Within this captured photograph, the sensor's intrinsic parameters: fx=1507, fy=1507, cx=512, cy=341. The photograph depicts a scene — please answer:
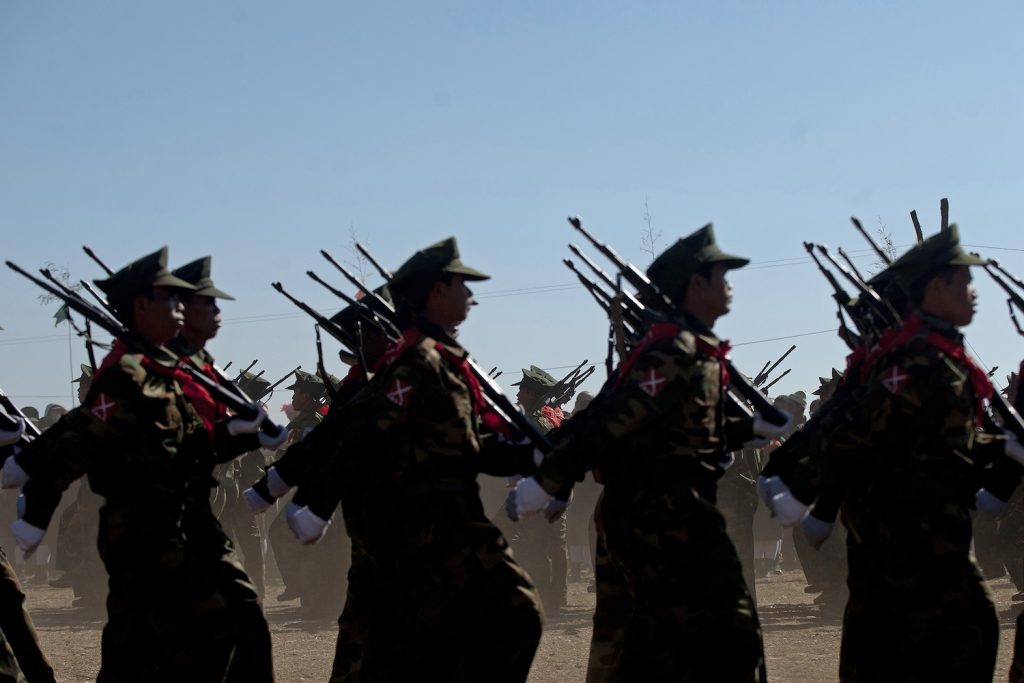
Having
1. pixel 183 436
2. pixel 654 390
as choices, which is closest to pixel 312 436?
pixel 183 436

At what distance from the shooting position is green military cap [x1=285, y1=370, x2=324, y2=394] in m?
15.4

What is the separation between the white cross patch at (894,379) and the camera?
6.45 m

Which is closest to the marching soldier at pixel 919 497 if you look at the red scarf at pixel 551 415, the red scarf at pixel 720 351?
the red scarf at pixel 720 351

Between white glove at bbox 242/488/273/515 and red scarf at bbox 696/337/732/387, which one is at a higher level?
red scarf at bbox 696/337/732/387

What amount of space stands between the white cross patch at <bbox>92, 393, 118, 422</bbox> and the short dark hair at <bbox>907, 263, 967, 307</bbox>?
3.61 metres

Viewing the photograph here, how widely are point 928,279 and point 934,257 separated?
102 mm

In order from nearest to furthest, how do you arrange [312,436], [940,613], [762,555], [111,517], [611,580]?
[940,613] < [111,517] < [611,580] < [312,436] < [762,555]

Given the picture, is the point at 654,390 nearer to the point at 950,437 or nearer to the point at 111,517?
the point at 950,437

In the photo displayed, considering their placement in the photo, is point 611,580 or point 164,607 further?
point 611,580

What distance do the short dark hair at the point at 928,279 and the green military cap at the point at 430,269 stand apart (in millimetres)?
1998

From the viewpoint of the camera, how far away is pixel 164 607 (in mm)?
6539

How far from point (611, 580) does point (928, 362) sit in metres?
1.82

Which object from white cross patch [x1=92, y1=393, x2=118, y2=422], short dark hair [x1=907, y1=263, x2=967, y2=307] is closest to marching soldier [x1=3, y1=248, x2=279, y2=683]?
white cross patch [x1=92, y1=393, x2=118, y2=422]

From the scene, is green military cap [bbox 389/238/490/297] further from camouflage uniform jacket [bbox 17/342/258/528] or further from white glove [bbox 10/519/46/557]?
white glove [bbox 10/519/46/557]
